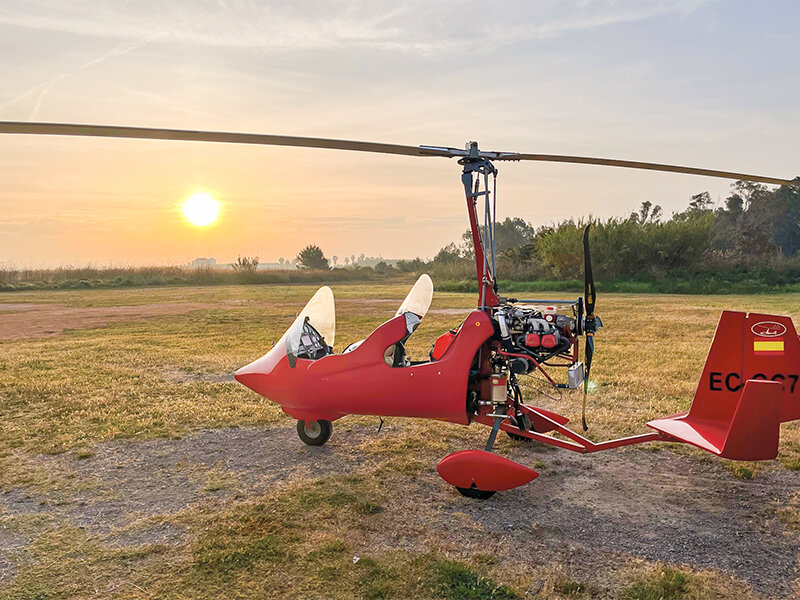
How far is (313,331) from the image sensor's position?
623 cm

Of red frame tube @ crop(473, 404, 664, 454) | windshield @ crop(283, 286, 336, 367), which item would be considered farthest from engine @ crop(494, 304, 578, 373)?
windshield @ crop(283, 286, 336, 367)

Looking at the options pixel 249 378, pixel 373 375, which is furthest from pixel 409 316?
pixel 249 378

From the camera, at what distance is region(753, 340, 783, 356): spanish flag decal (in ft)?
15.4

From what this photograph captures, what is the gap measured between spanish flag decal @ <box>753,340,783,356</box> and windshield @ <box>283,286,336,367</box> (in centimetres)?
412

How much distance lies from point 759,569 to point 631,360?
7.57m

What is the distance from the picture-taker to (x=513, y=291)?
3148 centimetres

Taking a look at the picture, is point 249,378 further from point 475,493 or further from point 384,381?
point 475,493

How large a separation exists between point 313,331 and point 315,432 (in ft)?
3.88

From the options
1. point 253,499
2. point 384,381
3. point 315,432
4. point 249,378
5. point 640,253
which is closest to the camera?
point 253,499

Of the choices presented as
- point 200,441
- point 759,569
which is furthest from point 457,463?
point 200,441

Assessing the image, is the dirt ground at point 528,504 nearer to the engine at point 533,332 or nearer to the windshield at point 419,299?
the engine at point 533,332


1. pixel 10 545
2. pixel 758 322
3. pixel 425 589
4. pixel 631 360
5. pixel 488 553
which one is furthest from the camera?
pixel 631 360

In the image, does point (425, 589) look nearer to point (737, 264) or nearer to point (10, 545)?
point (10, 545)

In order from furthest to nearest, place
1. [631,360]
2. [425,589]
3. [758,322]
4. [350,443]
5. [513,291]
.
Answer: [513,291] < [631,360] < [350,443] < [758,322] < [425,589]
